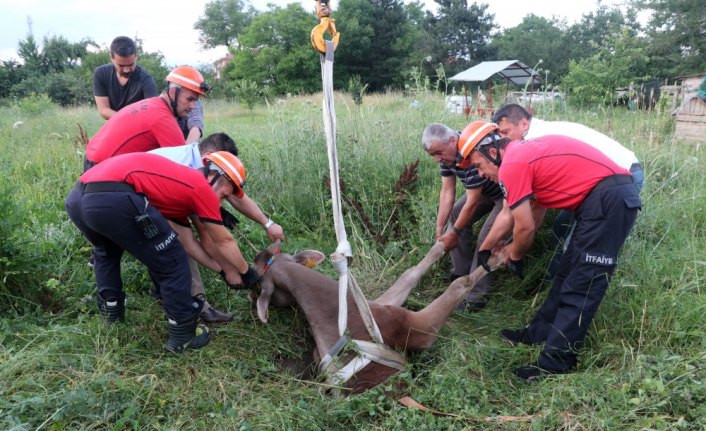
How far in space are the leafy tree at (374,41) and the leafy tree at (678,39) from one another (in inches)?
624

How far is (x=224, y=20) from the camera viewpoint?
61375 mm

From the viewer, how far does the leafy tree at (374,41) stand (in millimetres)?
36906

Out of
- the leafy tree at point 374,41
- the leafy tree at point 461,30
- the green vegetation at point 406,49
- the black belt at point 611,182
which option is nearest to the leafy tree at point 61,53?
the green vegetation at point 406,49

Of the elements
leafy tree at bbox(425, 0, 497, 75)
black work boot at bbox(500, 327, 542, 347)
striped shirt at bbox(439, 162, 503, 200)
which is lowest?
black work boot at bbox(500, 327, 542, 347)

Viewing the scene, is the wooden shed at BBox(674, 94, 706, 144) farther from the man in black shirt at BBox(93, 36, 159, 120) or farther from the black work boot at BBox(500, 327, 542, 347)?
the man in black shirt at BBox(93, 36, 159, 120)

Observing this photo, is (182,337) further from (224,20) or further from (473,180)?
(224,20)

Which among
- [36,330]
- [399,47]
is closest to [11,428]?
[36,330]

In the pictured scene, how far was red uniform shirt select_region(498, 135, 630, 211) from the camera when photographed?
3.09 meters

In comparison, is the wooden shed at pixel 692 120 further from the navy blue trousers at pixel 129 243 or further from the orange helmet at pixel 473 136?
the navy blue trousers at pixel 129 243

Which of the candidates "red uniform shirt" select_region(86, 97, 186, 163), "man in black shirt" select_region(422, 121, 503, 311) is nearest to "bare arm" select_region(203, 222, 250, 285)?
"red uniform shirt" select_region(86, 97, 186, 163)

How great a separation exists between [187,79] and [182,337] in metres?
1.96

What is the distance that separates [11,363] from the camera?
2.90 meters

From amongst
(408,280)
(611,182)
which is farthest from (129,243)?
(611,182)

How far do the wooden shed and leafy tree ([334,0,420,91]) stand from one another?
2900cm
